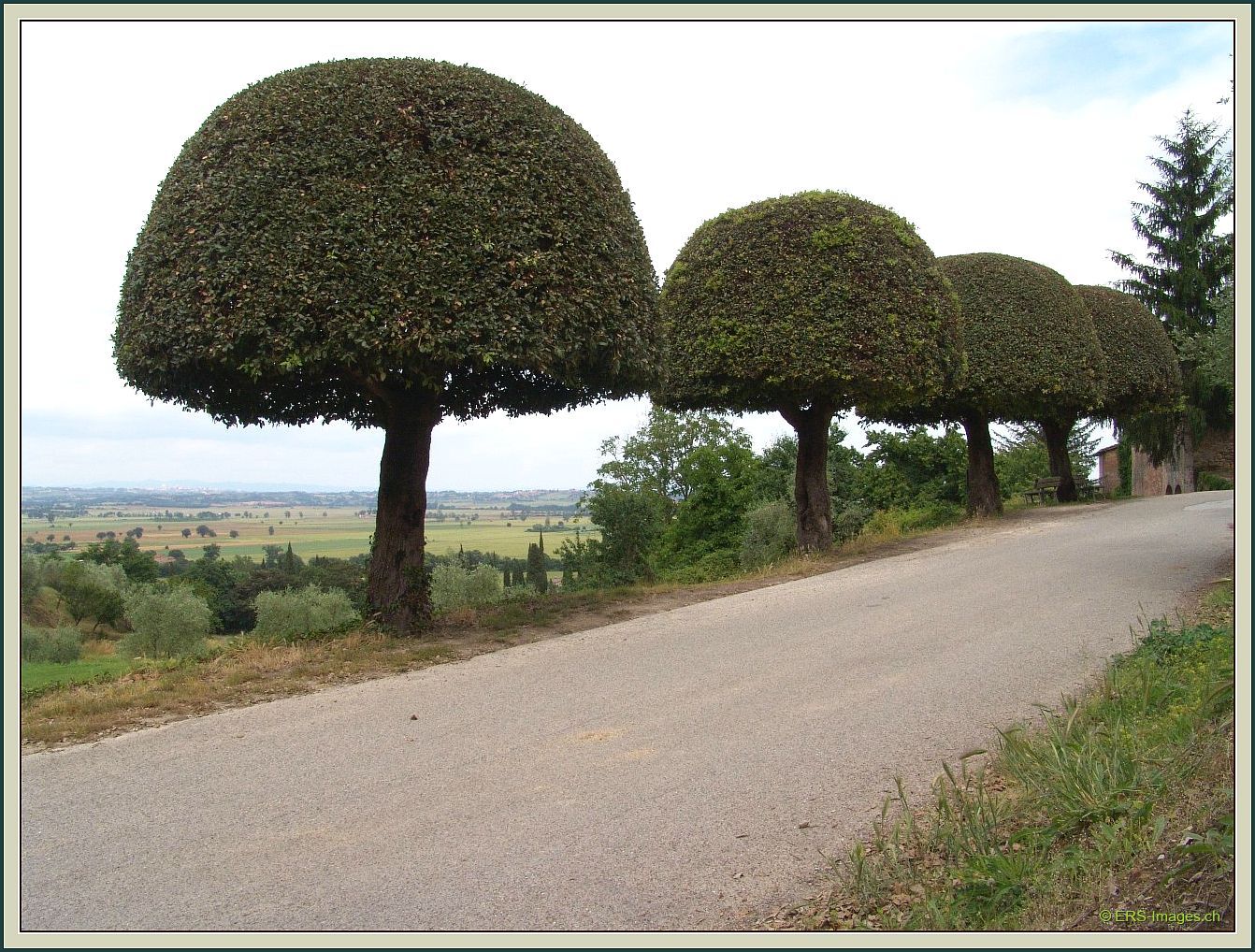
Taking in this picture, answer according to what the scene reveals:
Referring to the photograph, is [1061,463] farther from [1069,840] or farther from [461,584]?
[1069,840]

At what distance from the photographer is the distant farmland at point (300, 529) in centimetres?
1477

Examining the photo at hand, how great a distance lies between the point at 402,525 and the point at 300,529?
13440 millimetres

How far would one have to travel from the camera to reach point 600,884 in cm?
415

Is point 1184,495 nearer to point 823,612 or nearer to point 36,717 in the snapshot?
point 823,612

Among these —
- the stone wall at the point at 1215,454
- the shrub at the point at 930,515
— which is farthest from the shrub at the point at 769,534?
the stone wall at the point at 1215,454

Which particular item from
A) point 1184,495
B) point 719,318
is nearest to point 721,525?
point 1184,495

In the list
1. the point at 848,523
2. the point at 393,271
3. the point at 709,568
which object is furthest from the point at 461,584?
the point at 393,271

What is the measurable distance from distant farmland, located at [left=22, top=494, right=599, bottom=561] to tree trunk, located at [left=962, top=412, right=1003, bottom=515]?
11595mm

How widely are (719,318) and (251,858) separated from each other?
12.4 m

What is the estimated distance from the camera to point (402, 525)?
35.1 feet

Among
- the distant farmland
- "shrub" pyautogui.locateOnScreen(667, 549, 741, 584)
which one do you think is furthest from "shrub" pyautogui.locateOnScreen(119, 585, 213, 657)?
"shrub" pyautogui.locateOnScreen(667, 549, 741, 584)

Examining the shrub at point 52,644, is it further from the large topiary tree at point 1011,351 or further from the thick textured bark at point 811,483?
the large topiary tree at point 1011,351

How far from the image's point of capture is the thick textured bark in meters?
17.0

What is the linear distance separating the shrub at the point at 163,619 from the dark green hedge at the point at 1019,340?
75.1 ft
